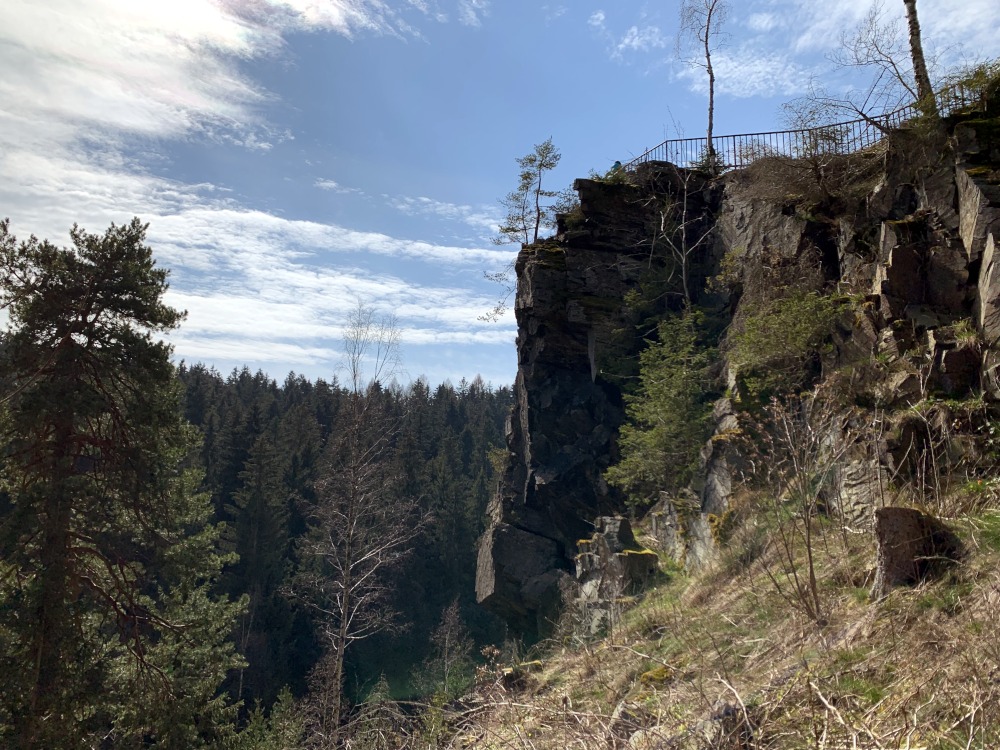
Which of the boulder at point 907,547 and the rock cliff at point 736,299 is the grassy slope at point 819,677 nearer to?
the boulder at point 907,547

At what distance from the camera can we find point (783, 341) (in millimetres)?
11195

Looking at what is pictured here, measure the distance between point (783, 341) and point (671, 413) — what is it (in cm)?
356

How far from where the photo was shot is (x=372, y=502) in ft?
53.0

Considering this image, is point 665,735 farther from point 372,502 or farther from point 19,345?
point 372,502

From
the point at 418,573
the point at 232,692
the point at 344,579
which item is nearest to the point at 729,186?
the point at 344,579

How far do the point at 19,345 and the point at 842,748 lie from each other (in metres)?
12.1

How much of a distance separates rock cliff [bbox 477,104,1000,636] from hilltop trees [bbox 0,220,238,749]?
729 centimetres

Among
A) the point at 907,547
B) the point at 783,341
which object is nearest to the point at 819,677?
the point at 907,547

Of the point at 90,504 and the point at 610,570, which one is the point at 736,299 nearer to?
the point at 610,570

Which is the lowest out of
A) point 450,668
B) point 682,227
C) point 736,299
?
point 450,668

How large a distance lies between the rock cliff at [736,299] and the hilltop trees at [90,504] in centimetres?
729

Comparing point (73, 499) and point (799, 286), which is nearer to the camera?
point (73, 499)

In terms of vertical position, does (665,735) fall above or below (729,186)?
below

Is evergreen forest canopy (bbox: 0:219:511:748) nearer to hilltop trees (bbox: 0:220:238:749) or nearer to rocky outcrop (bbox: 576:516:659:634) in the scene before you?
hilltop trees (bbox: 0:220:238:749)
